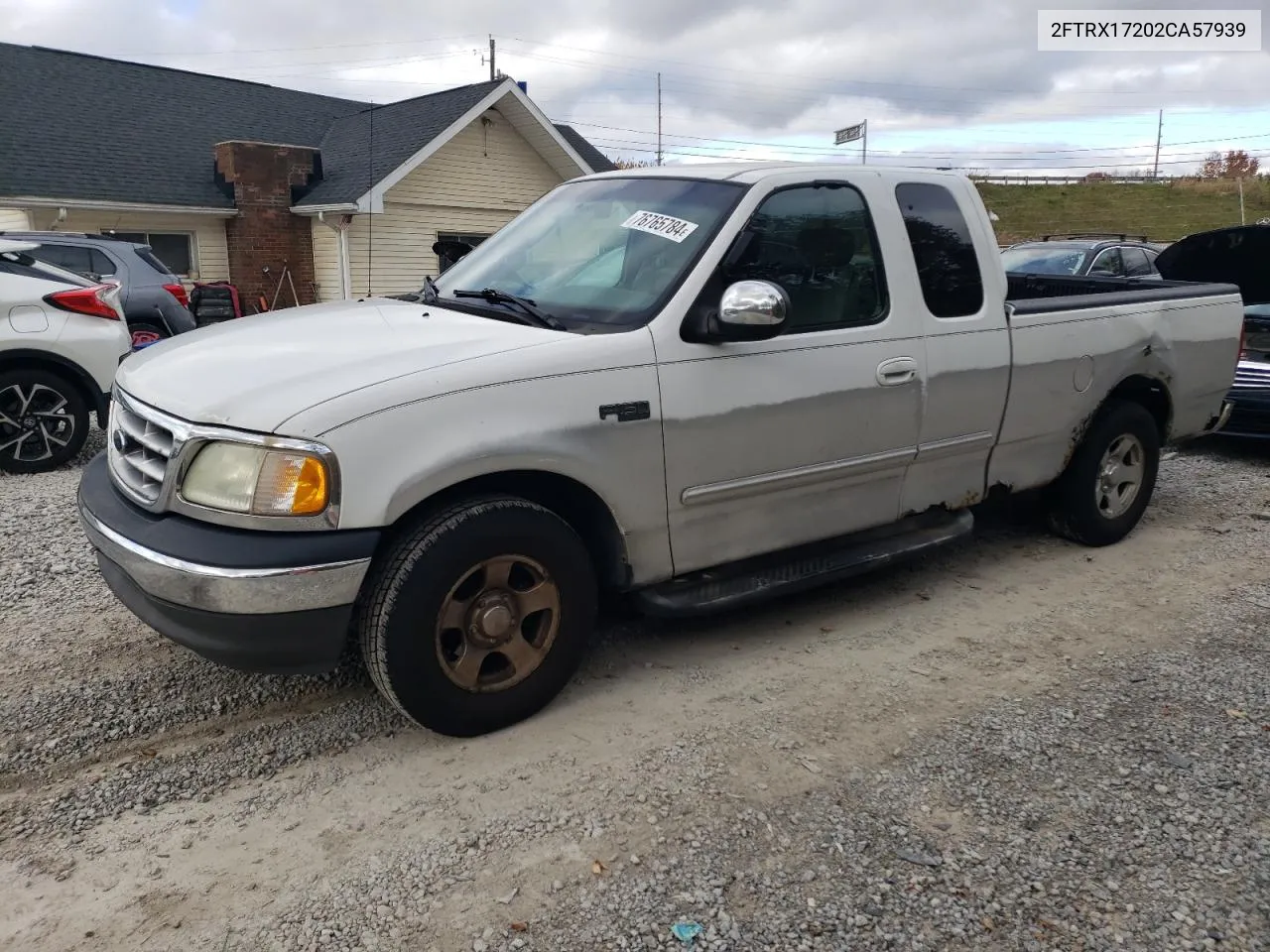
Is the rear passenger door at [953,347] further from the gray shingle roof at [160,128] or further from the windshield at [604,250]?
the gray shingle roof at [160,128]

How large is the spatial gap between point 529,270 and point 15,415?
15.5ft

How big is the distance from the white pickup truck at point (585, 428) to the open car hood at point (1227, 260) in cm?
322

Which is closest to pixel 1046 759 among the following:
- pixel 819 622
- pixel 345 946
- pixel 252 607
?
pixel 819 622


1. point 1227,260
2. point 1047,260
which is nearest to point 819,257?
point 1227,260

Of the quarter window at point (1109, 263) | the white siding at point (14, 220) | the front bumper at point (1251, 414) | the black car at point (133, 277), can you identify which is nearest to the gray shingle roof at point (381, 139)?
the white siding at point (14, 220)

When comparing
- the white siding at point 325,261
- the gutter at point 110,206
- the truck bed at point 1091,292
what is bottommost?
the truck bed at point 1091,292

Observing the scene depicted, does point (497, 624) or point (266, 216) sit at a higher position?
point (266, 216)

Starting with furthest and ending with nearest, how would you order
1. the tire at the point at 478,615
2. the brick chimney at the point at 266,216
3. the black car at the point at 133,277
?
1. the brick chimney at the point at 266,216
2. the black car at the point at 133,277
3. the tire at the point at 478,615

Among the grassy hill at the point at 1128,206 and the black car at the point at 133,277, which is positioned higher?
the grassy hill at the point at 1128,206

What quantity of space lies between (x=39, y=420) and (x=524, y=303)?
4882 mm

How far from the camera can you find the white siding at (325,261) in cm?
1864

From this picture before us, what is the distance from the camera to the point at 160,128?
729 inches

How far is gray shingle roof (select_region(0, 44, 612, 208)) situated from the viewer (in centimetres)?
1652

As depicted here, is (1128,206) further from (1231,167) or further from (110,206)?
(110,206)
